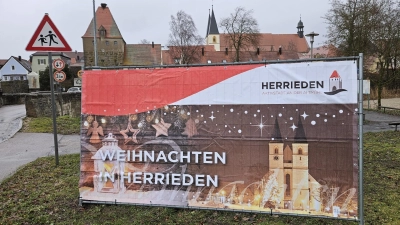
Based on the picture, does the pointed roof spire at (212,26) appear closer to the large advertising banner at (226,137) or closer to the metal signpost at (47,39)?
the metal signpost at (47,39)

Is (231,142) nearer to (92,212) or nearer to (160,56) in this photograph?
(92,212)

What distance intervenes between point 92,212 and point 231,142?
7.11 feet

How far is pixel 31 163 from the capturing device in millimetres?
7578

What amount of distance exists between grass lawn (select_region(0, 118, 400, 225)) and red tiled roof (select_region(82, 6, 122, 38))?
223 ft

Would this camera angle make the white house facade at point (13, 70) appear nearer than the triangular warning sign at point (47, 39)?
No

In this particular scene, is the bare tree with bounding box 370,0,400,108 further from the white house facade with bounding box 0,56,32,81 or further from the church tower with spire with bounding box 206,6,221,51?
the white house facade with bounding box 0,56,32,81

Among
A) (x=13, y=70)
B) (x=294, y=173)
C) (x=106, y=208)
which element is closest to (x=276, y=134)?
(x=294, y=173)

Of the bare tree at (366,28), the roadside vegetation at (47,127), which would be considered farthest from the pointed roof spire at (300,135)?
the bare tree at (366,28)

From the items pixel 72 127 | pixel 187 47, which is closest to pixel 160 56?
pixel 187 47

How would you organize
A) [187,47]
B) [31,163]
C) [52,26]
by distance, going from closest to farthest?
[52,26], [31,163], [187,47]

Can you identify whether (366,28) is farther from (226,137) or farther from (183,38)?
(183,38)

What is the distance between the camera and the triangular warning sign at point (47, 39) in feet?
19.9

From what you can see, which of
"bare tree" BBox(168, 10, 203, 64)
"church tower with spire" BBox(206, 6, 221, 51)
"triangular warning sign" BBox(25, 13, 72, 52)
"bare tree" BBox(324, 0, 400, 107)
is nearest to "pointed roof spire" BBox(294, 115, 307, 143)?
"triangular warning sign" BBox(25, 13, 72, 52)

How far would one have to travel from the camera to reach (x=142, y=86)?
4395mm
